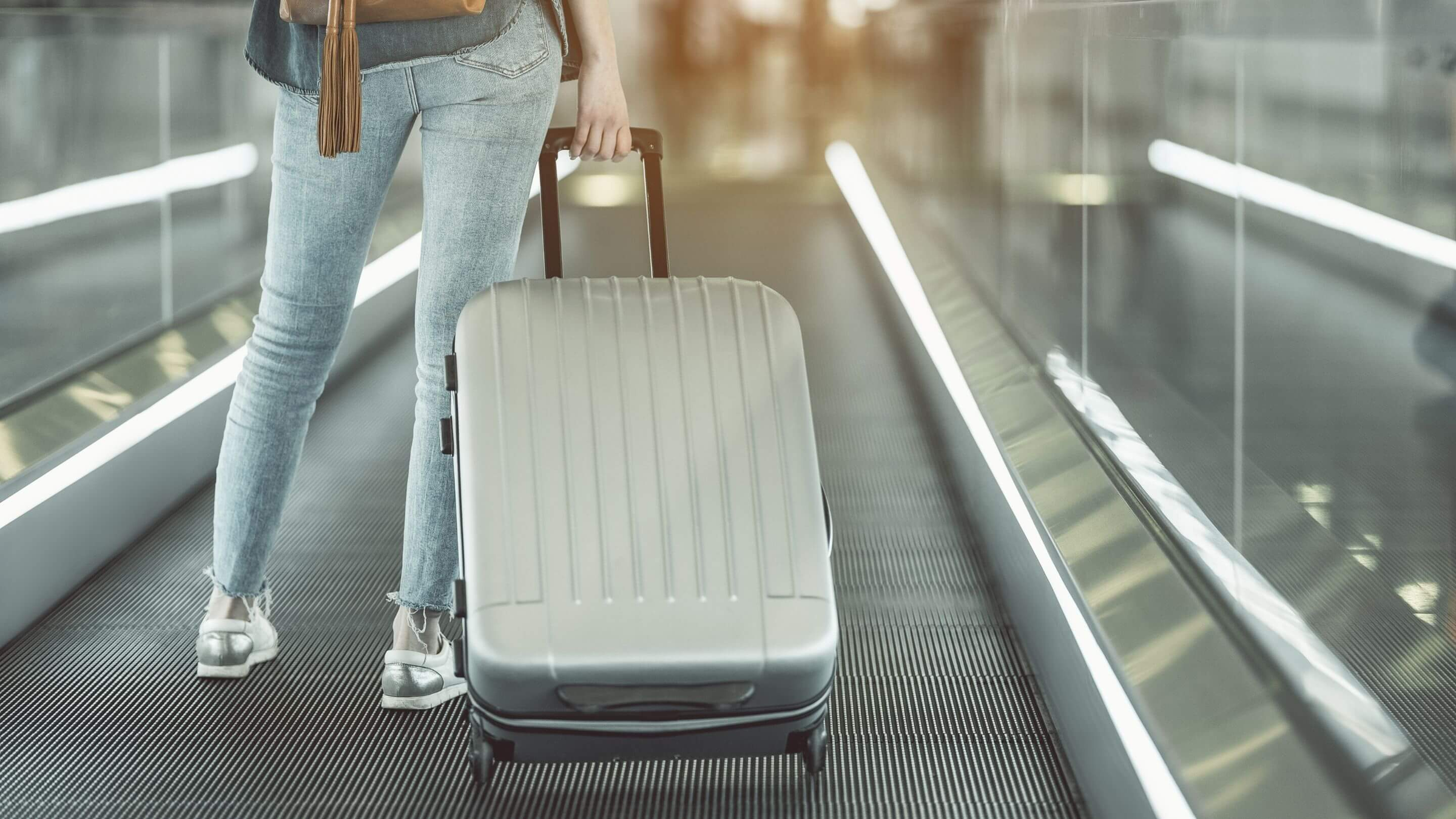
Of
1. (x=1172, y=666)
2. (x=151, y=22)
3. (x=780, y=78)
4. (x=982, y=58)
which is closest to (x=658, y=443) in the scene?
(x=1172, y=666)

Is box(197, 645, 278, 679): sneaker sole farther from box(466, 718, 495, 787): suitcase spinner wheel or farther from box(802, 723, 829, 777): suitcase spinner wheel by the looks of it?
box(802, 723, 829, 777): suitcase spinner wheel

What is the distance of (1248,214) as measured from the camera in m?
1.48

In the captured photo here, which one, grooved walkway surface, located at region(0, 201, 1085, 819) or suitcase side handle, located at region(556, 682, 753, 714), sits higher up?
suitcase side handle, located at region(556, 682, 753, 714)

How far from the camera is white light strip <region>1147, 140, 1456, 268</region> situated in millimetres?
989

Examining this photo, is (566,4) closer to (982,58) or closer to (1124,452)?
(1124,452)

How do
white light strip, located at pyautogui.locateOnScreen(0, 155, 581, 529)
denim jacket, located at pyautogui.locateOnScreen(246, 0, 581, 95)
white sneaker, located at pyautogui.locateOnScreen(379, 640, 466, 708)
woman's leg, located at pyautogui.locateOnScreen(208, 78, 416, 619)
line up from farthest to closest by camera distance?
white light strip, located at pyautogui.locateOnScreen(0, 155, 581, 529) < white sneaker, located at pyautogui.locateOnScreen(379, 640, 466, 708) < woman's leg, located at pyautogui.locateOnScreen(208, 78, 416, 619) < denim jacket, located at pyautogui.locateOnScreen(246, 0, 581, 95)

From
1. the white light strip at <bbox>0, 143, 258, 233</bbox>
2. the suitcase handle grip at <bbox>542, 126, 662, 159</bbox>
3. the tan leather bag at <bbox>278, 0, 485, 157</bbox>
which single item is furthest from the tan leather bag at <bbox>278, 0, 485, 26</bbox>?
the white light strip at <bbox>0, 143, 258, 233</bbox>

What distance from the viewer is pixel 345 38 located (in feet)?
5.27

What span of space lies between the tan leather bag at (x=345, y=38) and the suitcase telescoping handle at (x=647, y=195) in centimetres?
24

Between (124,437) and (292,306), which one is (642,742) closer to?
(292,306)

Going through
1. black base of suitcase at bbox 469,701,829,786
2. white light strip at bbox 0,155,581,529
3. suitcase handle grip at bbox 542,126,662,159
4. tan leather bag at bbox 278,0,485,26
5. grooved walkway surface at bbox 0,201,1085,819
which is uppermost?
tan leather bag at bbox 278,0,485,26

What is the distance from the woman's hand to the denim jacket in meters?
0.06

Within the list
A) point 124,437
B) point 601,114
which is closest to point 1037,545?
point 601,114

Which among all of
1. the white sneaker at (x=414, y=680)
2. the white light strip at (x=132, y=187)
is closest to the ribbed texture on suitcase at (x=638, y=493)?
the white sneaker at (x=414, y=680)
